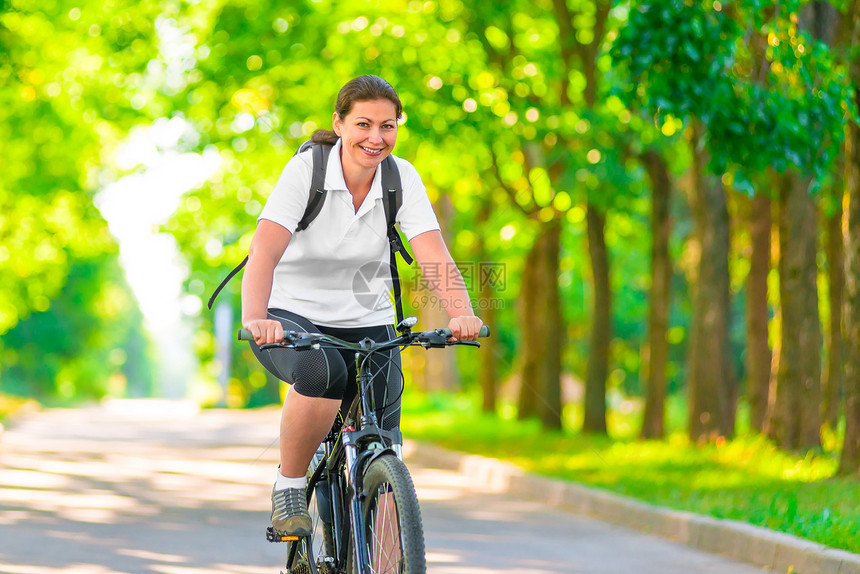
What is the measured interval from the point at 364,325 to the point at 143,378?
418ft

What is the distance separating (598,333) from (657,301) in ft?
3.72

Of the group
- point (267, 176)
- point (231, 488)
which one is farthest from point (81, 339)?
point (231, 488)

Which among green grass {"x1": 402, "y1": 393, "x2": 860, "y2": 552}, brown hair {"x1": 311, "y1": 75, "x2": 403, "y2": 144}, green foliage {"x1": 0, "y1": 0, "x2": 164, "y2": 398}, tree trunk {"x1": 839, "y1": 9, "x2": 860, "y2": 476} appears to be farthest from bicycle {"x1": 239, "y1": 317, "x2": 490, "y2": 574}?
green foliage {"x1": 0, "y1": 0, "x2": 164, "y2": 398}

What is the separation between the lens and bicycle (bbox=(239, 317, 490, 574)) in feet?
11.8

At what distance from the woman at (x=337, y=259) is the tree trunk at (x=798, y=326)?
318 inches

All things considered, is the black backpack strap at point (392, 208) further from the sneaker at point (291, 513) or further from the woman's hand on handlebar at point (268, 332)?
the sneaker at point (291, 513)

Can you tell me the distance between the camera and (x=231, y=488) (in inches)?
424

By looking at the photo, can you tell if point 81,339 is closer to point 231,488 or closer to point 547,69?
point 547,69

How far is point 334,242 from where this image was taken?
4180 mm

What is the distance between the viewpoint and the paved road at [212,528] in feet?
21.3

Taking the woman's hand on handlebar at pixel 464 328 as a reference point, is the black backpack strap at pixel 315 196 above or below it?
above

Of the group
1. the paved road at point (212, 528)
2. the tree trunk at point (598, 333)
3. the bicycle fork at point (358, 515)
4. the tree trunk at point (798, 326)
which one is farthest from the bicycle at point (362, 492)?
the tree trunk at point (598, 333)

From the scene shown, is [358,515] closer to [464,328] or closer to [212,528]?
[464,328]

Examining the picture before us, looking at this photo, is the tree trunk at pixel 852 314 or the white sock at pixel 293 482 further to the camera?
the tree trunk at pixel 852 314
